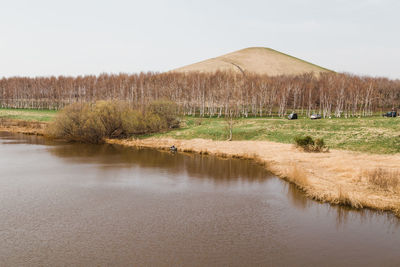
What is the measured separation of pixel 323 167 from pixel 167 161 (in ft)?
62.5

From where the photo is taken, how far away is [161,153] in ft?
161

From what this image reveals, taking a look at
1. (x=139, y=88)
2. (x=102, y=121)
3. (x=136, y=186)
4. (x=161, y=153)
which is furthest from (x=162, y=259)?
(x=139, y=88)

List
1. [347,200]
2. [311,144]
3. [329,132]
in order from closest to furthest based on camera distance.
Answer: [347,200] → [311,144] → [329,132]

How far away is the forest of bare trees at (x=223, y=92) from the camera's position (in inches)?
4158

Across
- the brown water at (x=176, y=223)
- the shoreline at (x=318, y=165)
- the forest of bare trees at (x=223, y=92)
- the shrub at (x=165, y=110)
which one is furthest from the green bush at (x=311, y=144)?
the forest of bare trees at (x=223, y=92)

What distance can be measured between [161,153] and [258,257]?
3433 centimetres

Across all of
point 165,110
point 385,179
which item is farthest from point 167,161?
point 165,110

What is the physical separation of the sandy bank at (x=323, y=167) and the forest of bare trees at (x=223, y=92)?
107 feet

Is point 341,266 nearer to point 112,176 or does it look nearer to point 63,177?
point 112,176

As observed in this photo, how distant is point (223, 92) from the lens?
110m

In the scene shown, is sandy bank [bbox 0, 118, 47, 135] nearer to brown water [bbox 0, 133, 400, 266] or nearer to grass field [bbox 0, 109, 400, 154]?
grass field [bbox 0, 109, 400, 154]

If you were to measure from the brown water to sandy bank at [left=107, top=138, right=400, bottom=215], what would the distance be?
48.0 inches

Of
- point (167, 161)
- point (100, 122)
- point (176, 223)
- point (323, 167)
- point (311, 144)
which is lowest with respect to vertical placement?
point (176, 223)

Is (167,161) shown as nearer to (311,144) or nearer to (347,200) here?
(311,144)
